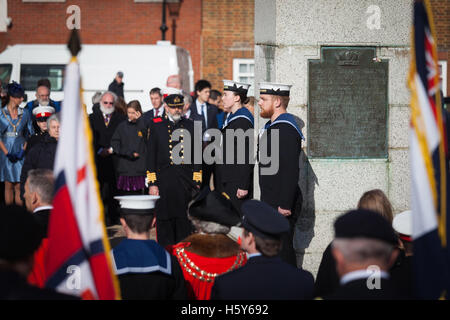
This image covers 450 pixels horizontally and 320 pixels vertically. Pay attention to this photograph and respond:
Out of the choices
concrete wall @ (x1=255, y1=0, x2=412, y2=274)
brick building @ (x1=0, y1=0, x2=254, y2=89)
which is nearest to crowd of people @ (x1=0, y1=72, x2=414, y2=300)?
concrete wall @ (x1=255, y1=0, x2=412, y2=274)

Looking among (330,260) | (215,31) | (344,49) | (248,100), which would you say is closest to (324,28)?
(344,49)

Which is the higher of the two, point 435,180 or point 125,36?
point 125,36

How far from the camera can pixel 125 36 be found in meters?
19.5

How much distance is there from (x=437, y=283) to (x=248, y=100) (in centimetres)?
543

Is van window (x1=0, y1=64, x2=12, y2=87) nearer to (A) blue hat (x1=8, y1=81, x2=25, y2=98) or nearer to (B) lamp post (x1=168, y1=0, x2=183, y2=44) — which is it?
(B) lamp post (x1=168, y1=0, x2=183, y2=44)

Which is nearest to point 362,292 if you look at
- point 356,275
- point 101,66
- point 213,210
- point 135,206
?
point 356,275

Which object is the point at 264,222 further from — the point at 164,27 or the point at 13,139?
the point at 164,27

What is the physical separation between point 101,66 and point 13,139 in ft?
19.8

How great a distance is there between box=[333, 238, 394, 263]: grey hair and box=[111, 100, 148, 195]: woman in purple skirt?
732 centimetres

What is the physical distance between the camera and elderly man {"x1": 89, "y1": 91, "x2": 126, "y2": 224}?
1026 cm

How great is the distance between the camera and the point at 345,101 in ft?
21.9
